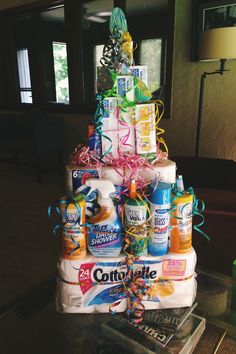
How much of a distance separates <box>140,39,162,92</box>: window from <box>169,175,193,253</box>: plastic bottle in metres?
2.79

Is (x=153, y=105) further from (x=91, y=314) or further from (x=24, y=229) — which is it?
(x=24, y=229)

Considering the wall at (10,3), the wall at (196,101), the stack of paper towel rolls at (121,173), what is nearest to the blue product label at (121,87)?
the stack of paper towel rolls at (121,173)

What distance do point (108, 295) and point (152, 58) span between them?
3.71 meters

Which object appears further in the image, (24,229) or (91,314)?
(24,229)

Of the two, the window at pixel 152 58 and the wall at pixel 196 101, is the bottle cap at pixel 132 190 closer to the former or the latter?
the wall at pixel 196 101

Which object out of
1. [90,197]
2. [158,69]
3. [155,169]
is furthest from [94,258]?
[158,69]

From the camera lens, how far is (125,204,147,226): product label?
0.81 metres

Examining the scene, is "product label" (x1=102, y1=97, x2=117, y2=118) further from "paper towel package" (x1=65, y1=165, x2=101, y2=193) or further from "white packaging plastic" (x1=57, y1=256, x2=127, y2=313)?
"white packaging plastic" (x1=57, y1=256, x2=127, y2=313)

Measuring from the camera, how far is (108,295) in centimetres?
90

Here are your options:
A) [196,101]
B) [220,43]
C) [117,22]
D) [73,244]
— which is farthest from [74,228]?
[196,101]

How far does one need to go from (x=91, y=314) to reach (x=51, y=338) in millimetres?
157

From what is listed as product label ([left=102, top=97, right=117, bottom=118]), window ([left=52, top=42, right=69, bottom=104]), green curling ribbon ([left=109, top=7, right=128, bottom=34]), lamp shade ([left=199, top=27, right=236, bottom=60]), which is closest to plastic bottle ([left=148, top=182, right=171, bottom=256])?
product label ([left=102, top=97, right=117, bottom=118])

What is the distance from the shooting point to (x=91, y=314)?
94cm

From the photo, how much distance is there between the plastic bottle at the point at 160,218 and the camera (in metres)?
0.82
